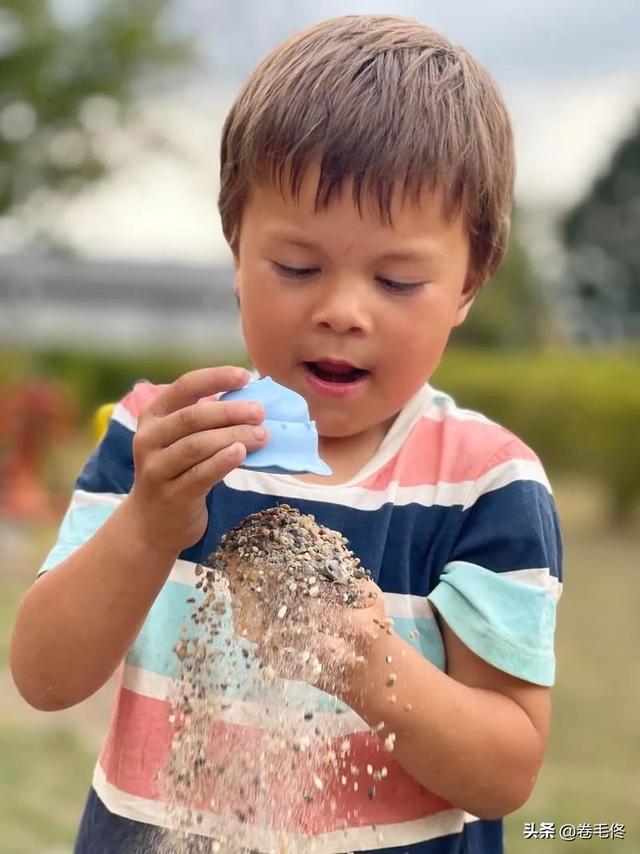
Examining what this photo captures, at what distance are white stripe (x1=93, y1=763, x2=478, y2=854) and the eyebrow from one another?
25.8 inches

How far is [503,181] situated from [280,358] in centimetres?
37

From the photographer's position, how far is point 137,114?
16.2 m

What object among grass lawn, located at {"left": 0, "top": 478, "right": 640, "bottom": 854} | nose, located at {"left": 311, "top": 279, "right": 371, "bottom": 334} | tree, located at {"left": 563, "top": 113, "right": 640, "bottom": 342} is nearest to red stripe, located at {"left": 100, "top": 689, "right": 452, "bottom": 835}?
nose, located at {"left": 311, "top": 279, "right": 371, "bottom": 334}

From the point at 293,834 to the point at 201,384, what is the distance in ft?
1.72

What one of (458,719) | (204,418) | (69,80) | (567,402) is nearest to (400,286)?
(204,418)

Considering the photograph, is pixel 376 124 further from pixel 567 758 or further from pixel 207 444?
pixel 567 758

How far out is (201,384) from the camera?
1.31m

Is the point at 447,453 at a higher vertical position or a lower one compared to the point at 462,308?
lower

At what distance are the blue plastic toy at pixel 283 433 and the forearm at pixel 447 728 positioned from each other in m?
0.22

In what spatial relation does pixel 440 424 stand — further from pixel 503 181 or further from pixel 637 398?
pixel 637 398

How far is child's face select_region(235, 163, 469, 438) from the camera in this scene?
1.37 m

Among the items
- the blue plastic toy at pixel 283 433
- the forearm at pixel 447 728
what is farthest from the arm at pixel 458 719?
the blue plastic toy at pixel 283 433

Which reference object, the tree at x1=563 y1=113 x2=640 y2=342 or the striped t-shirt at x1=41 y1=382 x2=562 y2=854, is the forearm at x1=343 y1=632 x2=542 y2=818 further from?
the tree at x1=563 y1=113 x2=640 y2=342

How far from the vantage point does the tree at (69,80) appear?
14.9 meters
